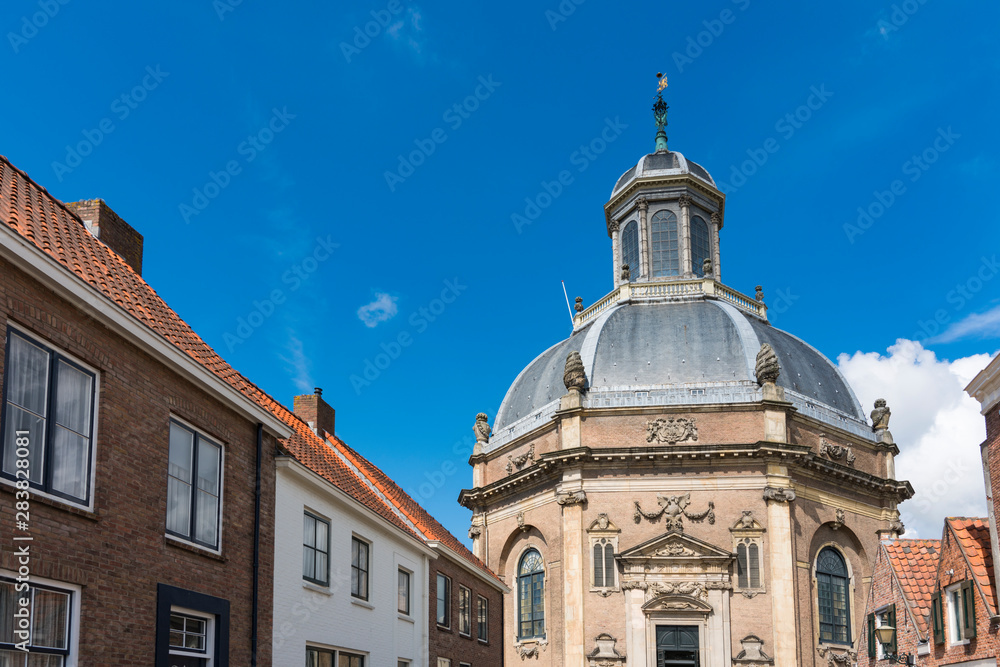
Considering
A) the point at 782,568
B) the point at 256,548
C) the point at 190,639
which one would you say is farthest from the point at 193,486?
the point at 782,568

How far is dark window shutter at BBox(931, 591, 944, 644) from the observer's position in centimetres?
2108

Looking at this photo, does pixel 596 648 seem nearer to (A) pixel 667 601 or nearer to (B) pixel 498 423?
(A) pixel 667 601

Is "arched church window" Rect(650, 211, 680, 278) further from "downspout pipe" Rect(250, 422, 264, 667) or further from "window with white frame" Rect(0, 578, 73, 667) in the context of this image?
"window with white frame" Rect(0, 578, 73, 667)

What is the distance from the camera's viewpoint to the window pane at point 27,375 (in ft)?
33.4

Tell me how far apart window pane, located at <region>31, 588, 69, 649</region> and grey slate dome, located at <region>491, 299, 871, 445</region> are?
31.9 meters

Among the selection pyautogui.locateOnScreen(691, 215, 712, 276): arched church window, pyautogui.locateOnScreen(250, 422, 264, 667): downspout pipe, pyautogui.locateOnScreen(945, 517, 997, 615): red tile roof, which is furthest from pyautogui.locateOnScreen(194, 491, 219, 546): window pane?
pyautogui.locateOnScreen(691, 215, 712, 276): arched church window

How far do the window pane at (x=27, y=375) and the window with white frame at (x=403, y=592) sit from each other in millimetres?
14315

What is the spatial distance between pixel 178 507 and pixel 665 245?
40530 mm

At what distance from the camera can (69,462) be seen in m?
11.0

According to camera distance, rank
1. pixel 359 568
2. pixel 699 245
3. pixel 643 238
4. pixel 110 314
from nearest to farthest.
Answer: pixel 110 314
pixel 359 568
pixel 643 238
pixel 699 245

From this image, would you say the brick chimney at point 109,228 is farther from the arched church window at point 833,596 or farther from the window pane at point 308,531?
the arched church window at point 833,596

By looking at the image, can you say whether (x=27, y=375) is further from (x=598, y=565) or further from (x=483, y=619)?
(x=598, y=565)

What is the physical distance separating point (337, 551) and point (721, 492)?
2293 centimetres

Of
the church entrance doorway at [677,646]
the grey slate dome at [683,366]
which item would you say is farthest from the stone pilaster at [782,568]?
the grey slate dome at [683,366]
